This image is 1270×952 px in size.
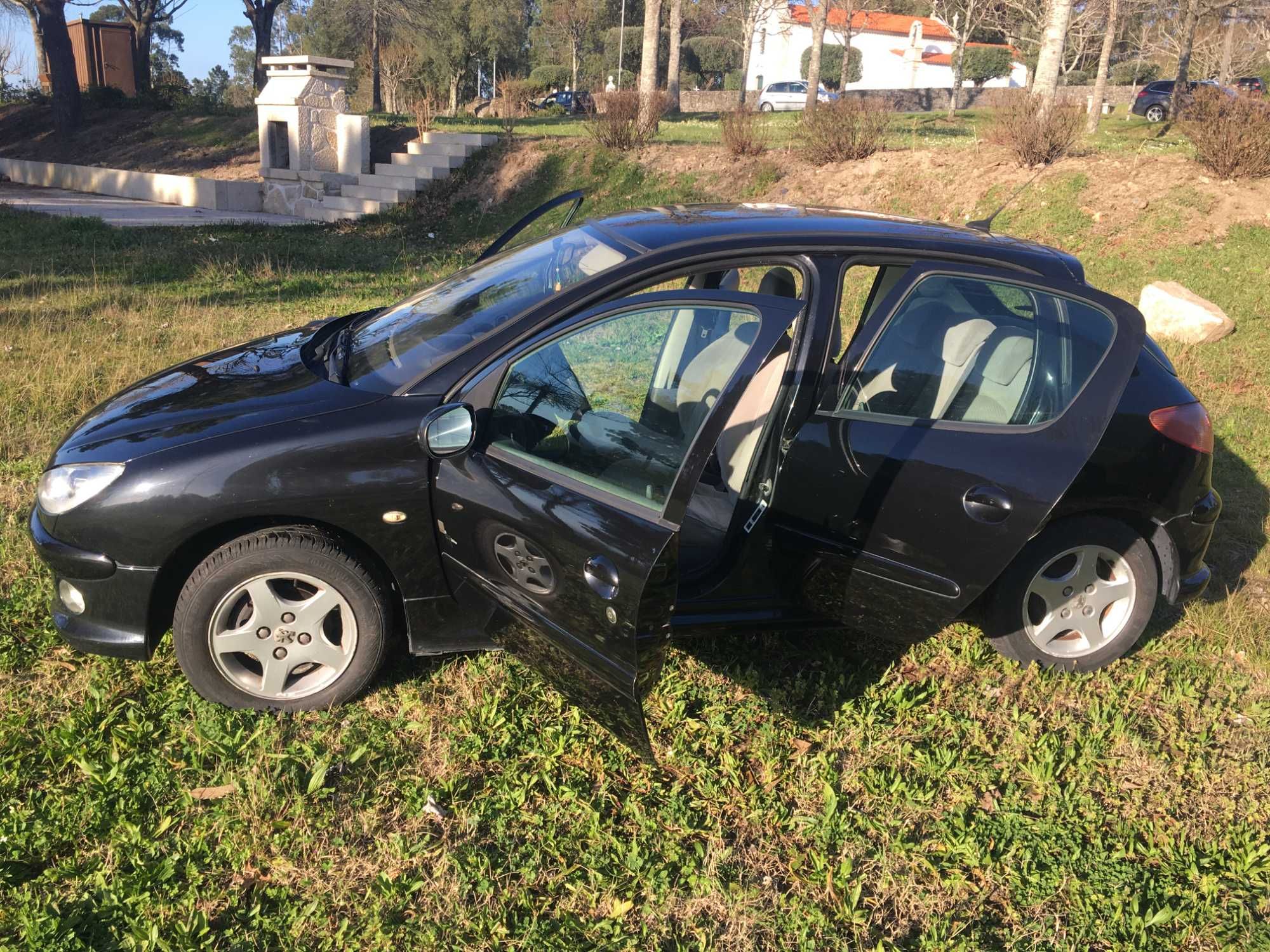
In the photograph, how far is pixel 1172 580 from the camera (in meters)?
3.87

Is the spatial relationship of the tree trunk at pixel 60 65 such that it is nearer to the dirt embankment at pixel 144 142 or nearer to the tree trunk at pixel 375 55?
the dirt embankment at pixel 144 142

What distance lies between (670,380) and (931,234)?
3.69 feet

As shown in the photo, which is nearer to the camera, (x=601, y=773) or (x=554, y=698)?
(x=601, y=773)

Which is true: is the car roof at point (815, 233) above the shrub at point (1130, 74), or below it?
below

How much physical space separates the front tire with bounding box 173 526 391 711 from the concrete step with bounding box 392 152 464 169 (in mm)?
15389

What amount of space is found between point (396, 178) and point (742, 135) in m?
6.32

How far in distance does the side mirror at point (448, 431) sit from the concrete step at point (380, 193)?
1511cm

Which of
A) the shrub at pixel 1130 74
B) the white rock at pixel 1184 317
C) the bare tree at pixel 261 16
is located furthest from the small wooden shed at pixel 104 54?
the shrub at pixel 1130 74

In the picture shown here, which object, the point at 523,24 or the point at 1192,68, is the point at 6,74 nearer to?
the point at 523,24

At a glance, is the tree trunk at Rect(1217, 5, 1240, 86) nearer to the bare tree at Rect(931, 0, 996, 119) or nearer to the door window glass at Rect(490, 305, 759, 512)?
the bare tree at Rect(931, 0, 996, 119)

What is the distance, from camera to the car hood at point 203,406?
3.15 m

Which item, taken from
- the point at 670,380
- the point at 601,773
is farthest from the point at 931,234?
the point at 601,773

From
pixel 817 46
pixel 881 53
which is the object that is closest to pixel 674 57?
pixel 817 46

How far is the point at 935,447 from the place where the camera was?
131 inches
